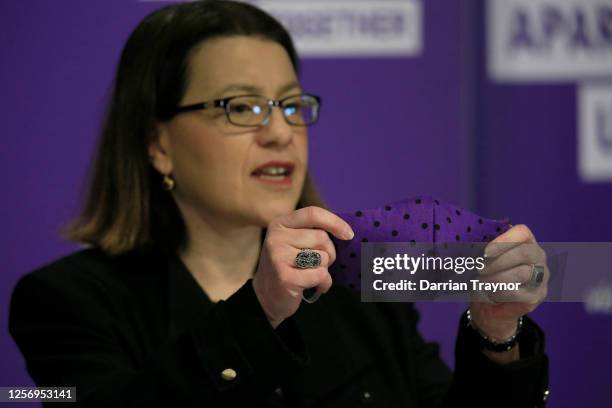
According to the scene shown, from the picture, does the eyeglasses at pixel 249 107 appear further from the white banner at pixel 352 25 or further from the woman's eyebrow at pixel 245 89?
the white banner at pixel 352 25

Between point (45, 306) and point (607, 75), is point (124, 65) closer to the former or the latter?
point (45, 306)

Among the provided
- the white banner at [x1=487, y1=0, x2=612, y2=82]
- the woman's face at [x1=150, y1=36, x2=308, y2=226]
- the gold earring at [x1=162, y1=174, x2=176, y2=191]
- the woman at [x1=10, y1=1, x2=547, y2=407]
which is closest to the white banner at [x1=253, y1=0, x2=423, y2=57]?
the white banner at [x1=487, y1=0, x2=612, y2=82]

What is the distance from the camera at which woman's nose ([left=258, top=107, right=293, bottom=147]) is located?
1437mm

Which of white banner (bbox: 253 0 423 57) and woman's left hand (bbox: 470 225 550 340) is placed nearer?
woman's left hand (bbox: 470 225 550 340)

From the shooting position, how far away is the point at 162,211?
1626 millimetres

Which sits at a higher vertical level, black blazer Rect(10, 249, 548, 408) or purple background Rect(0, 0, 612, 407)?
purple background Rect(0, 0, 612, 407)

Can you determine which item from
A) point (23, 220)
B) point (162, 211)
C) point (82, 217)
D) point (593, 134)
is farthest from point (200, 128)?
point (593, 134)

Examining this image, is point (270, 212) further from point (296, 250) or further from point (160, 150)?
point (296, 250)

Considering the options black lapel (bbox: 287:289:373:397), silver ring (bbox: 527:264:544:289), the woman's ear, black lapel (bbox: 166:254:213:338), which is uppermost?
the woman's ear

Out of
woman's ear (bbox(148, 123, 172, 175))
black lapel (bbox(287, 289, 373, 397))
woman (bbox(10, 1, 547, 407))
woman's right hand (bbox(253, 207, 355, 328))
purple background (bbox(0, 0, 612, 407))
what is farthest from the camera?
purple background (bbox(0, 0, 612, 407))

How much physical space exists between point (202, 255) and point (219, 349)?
532 millimetres

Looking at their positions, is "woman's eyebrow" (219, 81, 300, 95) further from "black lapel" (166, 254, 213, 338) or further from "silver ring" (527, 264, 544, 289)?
"silver ring" (527, 264, 544, 289)

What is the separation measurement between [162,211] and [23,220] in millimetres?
582

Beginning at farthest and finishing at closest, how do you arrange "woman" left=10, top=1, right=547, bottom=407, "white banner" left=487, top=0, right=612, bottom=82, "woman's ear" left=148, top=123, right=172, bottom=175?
"white banner" left=487, top=0, right=612, bottom=82
"woman's ear" left=148, top=123, right=172, bottom=175
"woman" left=10, top=1, right=547, bottom=407
